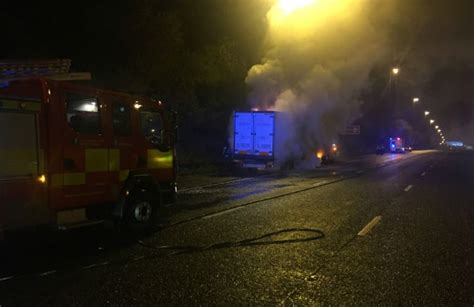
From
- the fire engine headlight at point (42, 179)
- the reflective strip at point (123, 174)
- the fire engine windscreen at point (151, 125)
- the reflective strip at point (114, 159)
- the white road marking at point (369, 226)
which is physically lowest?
the white road marking at point (369, 226)

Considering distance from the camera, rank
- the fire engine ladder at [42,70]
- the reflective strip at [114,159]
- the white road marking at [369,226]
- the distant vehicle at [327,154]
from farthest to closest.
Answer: the distant vehicle at [327,154], the white road marking at [369,226], the fire engine ladder at [42,70], the reflective strip at [114,159]

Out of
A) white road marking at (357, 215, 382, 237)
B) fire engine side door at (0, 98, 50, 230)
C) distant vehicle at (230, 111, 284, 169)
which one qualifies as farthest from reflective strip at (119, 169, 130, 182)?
distant vehicle at (230, 111, 284, 169)

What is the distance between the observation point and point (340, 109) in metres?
31.8

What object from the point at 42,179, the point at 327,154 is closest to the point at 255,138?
the point at 327,154

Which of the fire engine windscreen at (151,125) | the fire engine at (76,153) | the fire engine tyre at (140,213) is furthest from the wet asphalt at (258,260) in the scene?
the fire engine windscreen at (151,125)

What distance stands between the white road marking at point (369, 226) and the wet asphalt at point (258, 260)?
0.16 ft

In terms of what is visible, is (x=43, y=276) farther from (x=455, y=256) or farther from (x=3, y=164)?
(x=455, y=256)

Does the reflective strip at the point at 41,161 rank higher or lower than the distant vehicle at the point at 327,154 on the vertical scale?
higher

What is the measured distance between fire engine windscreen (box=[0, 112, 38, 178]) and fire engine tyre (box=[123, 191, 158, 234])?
2.30 metres

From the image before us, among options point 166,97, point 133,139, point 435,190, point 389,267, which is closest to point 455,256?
point 389,267

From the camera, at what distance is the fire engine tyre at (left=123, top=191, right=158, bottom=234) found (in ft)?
29.7

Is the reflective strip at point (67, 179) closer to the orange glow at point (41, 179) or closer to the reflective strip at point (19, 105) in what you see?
the orange glow at point (41, 179)

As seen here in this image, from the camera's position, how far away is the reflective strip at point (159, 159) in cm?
951

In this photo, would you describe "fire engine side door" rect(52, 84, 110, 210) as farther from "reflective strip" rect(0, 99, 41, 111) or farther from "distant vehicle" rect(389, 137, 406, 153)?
"distant vehicle" rect(389, 137, 406, 153)
